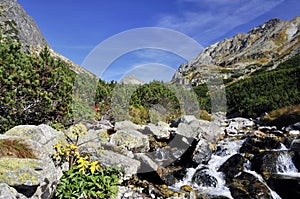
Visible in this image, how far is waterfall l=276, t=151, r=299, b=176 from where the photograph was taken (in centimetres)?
1013

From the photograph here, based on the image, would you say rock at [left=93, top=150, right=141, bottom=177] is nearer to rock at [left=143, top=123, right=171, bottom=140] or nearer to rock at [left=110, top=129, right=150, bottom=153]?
rock at [left=110, top=129, right=150, bottom=153]

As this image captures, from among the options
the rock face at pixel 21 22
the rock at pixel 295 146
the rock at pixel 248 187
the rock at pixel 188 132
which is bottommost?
the rock at pixel 248 187

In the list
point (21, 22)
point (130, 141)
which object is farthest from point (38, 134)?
point (21, 22)

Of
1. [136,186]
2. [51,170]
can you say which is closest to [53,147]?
[51,170]

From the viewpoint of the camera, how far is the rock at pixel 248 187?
812cm

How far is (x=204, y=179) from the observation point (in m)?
10.1

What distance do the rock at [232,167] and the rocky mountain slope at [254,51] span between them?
25914 mm

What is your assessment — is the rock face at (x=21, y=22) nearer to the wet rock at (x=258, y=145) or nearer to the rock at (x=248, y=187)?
the wet rock at (x=258, y=145)

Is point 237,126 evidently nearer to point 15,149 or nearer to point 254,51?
point 15,149

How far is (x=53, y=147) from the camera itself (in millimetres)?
7215

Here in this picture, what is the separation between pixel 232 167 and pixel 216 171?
0.72 m

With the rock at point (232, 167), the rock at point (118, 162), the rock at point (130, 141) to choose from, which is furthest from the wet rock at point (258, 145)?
the rock at point (118, 162)

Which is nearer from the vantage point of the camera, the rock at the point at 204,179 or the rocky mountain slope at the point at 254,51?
the rock at the point at 204,179

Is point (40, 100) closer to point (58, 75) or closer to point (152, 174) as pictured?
point (58, 75)
